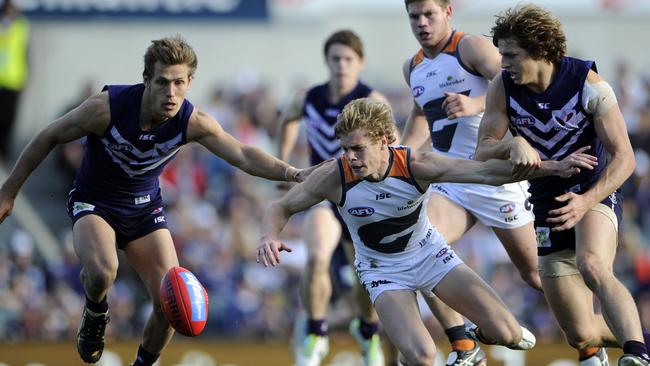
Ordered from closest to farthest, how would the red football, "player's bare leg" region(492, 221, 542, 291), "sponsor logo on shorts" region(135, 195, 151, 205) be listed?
1. the red football
2. "sponsor logo on shorts" region(135, 195, 151, 205)
3. "player's bare leg" region(492, 221, 542, 291)

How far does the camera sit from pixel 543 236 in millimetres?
7848

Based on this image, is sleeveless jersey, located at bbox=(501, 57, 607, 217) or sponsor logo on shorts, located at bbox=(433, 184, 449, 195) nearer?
sleeveless jersey, located at bbox=(501, 57, 607, 217)

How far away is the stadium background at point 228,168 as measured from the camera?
14.2 m

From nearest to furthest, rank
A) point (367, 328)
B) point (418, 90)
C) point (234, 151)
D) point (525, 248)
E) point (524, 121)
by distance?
1. point (524, 121)
2. point (234, 151)
3. point (525, 248)
4. point (418, 90)
5. point (367, 328)

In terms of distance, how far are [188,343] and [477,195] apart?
5080 mm

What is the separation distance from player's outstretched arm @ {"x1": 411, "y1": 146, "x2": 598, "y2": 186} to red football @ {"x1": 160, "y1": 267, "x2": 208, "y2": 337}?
1.80 m

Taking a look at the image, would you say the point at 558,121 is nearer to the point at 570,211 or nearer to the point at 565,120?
the point at 565,120

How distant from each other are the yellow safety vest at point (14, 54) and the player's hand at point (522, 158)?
11.1 metres

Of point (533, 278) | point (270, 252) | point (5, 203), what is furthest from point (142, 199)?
point (533, 278)

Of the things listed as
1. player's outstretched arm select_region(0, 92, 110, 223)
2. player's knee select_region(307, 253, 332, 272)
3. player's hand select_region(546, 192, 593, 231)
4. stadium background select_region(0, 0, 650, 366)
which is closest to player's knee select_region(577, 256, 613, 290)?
player's hand select_region(546, 192, 593, 231)

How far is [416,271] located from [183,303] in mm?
1663

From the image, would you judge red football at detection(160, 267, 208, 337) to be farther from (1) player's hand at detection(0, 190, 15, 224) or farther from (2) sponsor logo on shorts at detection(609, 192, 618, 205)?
(2) sponsor logo on shorts at detection(609, 192, 618, 205)

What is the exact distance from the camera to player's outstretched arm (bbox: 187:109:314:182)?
826 cm

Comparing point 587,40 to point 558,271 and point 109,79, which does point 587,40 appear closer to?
point 109,79
